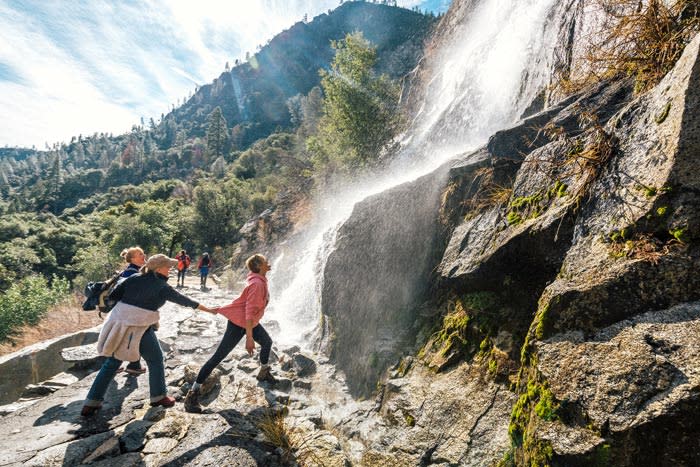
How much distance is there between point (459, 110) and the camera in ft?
48.8

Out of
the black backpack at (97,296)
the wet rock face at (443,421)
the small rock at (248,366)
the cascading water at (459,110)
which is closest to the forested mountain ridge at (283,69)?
the cascading water at (459,110)

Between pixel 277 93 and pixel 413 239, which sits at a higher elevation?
pixel 277 93

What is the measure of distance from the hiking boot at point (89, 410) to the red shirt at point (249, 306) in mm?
2200

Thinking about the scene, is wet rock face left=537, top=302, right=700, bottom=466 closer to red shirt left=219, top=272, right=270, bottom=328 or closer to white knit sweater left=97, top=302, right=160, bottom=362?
red shirt left=219, top=272, right=270, bottom=328

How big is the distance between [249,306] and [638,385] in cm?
498

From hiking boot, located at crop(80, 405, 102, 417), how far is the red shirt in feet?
7.22

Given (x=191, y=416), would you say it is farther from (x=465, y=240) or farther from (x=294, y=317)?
(x=294, y=317)

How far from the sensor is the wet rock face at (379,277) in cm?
674

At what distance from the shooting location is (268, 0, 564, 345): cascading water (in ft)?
36.2

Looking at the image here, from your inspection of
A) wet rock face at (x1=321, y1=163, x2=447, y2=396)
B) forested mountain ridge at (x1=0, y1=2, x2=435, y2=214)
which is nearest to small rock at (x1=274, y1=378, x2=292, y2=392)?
wet rock face at (x1=321, y1=163, x2=447, y2=396)

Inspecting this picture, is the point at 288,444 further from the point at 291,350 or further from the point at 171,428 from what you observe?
the point at 291,350

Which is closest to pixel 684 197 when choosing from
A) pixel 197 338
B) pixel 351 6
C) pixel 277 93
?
pixel 197 338

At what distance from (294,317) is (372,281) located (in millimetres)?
5562

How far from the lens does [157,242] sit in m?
35.4
